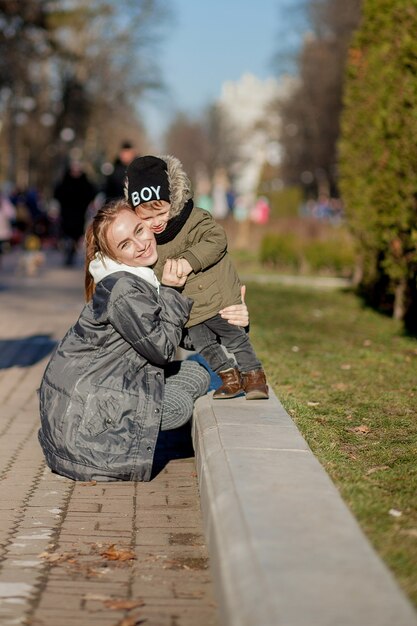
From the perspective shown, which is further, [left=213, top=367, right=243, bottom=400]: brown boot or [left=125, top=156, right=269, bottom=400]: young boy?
[left=213, top=367, right=243, bottom=400]: brown boot

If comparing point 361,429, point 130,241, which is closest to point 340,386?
point 361,429

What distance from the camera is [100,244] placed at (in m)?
5.73

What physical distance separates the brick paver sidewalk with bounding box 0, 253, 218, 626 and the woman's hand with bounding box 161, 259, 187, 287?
1.02m

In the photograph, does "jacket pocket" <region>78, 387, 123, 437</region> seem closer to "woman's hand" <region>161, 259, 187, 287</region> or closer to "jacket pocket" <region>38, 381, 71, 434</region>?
"jacket pocket" <region>38, 381, 71, 434</region>

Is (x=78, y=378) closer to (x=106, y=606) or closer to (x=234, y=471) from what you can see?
(x=234, y=471)

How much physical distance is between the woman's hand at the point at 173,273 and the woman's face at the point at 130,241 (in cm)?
35

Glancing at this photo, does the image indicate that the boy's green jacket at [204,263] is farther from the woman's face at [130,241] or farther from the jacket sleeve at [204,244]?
the woman's face at [130,241]

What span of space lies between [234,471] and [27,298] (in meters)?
11.8

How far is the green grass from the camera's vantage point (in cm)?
444

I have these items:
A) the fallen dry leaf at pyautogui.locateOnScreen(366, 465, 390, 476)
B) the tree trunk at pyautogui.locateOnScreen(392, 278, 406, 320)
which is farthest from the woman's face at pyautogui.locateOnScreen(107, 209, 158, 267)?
the tree trunk at pyautogui.locateOnScreen(392, 278, 406, 320)

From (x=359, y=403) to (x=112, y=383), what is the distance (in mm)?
2166

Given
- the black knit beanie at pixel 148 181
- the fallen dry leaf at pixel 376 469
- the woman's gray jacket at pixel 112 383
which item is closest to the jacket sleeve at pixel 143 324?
the woman's gray jacket at pixel 112 383

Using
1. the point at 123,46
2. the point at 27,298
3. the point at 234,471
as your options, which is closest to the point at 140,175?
the point at 234,471

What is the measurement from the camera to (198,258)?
617cm
